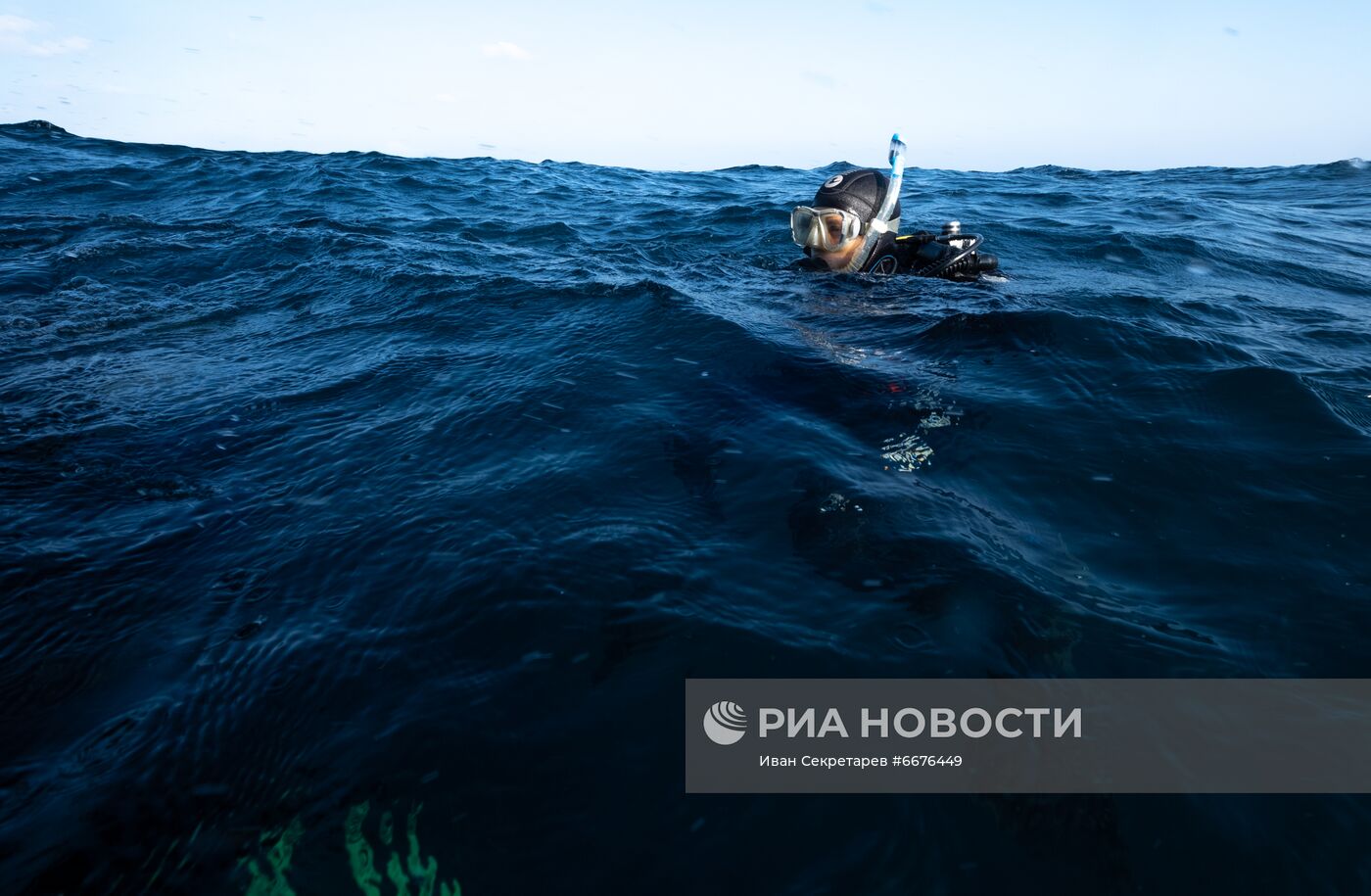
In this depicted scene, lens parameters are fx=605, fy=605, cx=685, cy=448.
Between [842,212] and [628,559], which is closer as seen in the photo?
[628,559]

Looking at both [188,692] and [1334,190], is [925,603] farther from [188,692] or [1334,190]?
[1334,190]

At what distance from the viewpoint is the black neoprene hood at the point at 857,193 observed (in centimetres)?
766

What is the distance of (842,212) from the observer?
7637 millimetres

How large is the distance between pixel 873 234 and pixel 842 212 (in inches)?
28.0

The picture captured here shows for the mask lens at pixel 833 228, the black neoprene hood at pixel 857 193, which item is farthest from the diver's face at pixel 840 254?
the black neoprene hood at pixel 857 193

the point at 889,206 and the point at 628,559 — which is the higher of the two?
the point at 889,206

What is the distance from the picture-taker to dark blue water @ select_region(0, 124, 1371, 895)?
223cm

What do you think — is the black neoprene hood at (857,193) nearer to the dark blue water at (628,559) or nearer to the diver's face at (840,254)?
the diver's face at (840,254)

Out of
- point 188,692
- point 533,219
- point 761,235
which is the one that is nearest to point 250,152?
point 533,219

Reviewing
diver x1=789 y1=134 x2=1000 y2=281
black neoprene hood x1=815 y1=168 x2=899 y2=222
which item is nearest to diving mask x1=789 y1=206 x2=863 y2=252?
diver x1=789 y1=134 x2=1000 y2=281

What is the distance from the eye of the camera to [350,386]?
621 cm

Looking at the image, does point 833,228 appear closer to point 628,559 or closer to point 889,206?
point 889,206

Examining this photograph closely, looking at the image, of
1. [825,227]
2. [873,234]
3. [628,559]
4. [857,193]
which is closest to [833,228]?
[825,227]

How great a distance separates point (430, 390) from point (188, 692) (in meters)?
3.67
